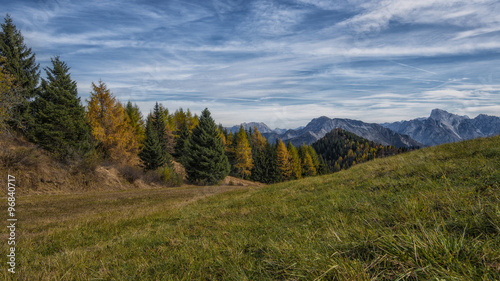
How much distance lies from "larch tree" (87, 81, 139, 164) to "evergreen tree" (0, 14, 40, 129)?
780 cm

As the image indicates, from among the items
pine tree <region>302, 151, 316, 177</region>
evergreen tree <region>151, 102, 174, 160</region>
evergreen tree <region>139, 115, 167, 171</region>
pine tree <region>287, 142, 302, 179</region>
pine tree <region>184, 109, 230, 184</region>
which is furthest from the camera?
pine tree <region>302, 151, 316, 177</region>

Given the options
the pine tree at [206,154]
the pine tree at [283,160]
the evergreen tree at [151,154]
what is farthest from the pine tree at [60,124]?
the pine tree at [283,160]

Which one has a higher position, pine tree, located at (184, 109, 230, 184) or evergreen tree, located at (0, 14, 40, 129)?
evergreen tree, located at (0, 14, 40, 129)

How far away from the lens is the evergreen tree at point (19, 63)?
28906mm

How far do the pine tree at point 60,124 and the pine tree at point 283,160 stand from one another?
1701 inches

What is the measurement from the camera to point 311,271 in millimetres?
1789

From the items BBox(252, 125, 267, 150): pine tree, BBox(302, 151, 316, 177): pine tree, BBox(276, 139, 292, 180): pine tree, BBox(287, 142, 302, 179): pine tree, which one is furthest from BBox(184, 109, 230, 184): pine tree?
BBox(252, 125, 267, 150): pine tree

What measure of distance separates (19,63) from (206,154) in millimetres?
29855

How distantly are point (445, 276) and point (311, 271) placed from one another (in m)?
0.88

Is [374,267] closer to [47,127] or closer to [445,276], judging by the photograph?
[445,276]

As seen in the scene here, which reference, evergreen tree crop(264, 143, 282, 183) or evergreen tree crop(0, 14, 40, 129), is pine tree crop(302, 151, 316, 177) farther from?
evergreen tree crop(0, 14, 40, 129)

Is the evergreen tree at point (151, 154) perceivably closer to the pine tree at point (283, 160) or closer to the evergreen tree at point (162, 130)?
the evergreen tree at point (162, 130)

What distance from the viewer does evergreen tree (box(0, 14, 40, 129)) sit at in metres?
28.9

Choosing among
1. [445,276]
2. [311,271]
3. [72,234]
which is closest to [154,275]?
[311,271]
